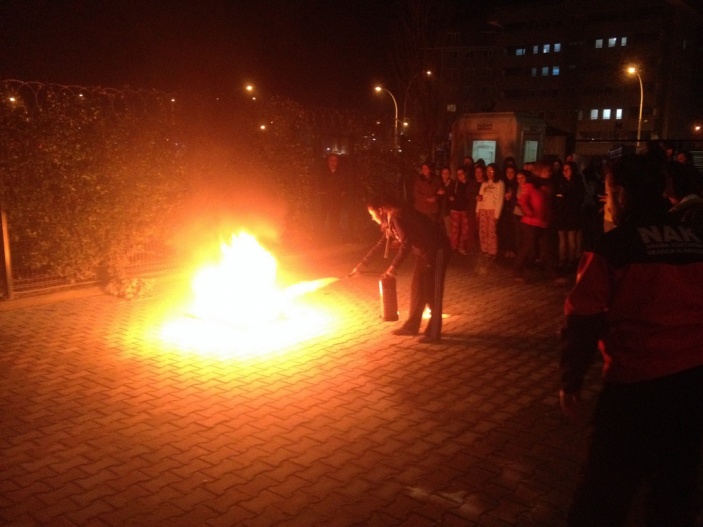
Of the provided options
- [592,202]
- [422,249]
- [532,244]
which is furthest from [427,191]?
[422,249]

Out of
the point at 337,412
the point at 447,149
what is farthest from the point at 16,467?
the point at 447,149

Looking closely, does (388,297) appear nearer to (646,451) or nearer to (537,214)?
(537,214)

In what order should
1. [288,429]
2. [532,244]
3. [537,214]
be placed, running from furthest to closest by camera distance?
1. [532,244]
2. [537,214]
3. [288,429]

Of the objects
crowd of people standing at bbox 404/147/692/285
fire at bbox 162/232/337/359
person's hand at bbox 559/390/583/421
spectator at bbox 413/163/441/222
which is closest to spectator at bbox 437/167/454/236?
crowd of people standing at bbox 404/147/692/285

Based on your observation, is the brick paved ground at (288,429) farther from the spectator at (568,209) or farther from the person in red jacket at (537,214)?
the spectator at (568,209)

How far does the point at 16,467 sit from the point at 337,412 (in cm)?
248

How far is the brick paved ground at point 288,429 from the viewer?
3.99m

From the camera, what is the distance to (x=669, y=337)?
279cm

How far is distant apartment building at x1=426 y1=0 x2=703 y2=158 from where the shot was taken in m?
80.8

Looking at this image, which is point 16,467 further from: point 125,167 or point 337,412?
point 125,167

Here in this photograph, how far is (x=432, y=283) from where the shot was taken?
7.60m

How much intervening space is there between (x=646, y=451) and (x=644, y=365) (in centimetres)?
38

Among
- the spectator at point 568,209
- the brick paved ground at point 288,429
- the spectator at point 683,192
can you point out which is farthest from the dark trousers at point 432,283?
the spectator at point 568,209

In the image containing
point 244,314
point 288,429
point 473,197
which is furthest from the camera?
point 473,197
